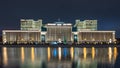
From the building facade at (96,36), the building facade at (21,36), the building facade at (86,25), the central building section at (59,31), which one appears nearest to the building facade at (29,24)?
the building facade at (21,36)

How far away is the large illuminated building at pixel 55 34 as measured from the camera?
407 ft

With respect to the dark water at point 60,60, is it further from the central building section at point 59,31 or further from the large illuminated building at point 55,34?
the central building section at point 59,31

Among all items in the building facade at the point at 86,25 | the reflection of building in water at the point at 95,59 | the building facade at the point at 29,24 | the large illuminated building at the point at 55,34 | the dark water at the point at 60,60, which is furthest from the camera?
the building facade at the point at 86,25

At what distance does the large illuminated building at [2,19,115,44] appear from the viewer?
407ft

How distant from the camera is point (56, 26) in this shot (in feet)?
414

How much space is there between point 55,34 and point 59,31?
183cm

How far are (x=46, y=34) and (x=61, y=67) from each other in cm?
9569

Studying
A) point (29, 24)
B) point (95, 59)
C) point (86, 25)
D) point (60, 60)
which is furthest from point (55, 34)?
point (60, 60)

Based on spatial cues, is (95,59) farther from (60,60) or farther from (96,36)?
(96,36)

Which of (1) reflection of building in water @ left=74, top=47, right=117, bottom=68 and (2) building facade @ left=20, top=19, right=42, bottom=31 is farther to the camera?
(2) building facade @ left=20, top=19, right=42, bottom=31

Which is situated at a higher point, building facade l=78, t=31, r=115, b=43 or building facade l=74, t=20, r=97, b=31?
building facade l=74, t=20, r=97, b=31

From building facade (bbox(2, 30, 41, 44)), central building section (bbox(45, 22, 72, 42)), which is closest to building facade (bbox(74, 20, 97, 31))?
central building section (bbox(45, 22, 72, 42))

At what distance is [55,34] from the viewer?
12581 cm

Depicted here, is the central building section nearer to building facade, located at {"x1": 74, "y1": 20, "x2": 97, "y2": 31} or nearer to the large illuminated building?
the large illuminated building
